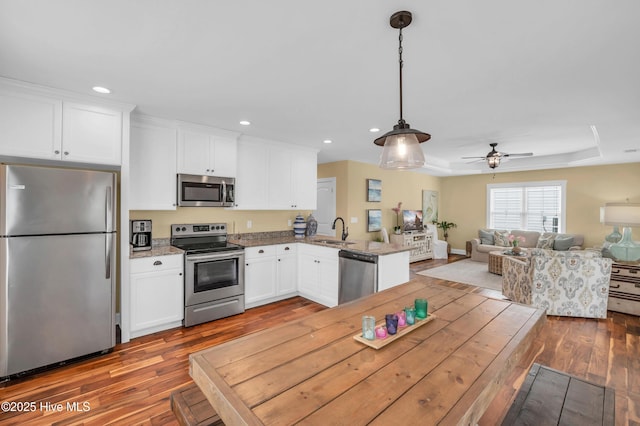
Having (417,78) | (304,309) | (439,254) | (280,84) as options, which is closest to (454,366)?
(417,78)

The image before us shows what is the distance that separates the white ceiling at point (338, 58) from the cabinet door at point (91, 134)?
0.78 ft

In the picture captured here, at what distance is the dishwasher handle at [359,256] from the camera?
3354 mm

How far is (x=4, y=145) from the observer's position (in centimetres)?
Answer: 240

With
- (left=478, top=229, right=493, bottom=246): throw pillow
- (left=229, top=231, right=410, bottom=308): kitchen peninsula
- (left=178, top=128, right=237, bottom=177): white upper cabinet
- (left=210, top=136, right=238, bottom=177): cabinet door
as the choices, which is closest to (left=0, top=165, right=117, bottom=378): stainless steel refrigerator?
(left=178, top=128, right=237, bottom=177): white upper cabinet

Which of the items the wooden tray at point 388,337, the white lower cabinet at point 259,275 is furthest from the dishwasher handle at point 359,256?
the wooden tray at point 388,337

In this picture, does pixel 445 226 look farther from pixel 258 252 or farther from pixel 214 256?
pixel 214 256

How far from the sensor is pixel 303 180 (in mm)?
4980

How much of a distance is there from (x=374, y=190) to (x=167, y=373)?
521 centimetres

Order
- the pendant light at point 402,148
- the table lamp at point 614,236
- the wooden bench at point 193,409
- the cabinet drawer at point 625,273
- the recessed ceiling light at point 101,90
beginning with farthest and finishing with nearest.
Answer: the table lamp at point 614,236 < the cabinet drawer at point 625,273 < the recessed ceiling light at point 101,90 < the pendant light at point 402,148 < the wooden bench at point 193,409

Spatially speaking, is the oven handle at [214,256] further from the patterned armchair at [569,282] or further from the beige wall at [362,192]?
the patterned armchair at [569,282]

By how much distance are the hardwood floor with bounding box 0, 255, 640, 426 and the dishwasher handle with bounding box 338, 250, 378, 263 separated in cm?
110

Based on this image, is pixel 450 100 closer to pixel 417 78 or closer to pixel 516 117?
pixel 417 78

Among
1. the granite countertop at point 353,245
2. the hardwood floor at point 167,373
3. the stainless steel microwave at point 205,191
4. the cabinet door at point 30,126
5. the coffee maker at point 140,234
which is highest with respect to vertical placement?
the cabinet door at point 30,126

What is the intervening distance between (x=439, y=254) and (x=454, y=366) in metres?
7.13
